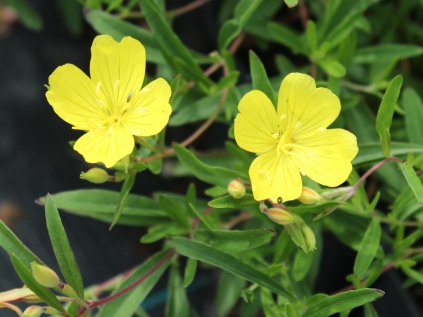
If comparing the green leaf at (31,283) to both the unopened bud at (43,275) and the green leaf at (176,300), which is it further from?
the green leaf at (176,300)

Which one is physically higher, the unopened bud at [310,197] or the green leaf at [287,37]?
the green leaf at [287,37]

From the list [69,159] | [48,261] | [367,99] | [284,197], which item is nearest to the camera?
[284,197]

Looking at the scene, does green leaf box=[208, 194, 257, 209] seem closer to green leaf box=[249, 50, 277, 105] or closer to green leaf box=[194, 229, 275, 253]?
green leaf box=[194, 229, 275, 253]

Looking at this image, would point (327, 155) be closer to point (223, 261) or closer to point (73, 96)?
point (223, 261)

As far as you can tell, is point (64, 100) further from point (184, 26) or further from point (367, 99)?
point (184, 26)

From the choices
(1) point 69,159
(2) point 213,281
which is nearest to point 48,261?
(1) point 69,159

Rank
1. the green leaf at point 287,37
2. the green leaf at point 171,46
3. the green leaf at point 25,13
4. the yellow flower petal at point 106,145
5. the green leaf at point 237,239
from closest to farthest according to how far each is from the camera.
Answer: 1. the yellow flower petal at point 106,145
2. the green leaf at point 237,239
3. the green leaf at point 171,46
4. the green leaf at point 287,37
5. the green leaf at point 25,13

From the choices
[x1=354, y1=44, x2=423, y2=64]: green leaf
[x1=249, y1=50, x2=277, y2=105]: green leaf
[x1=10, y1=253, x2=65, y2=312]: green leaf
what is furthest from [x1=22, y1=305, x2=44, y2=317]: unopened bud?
[x1=354, y1=44, x2=423, y2=64]: green leaf

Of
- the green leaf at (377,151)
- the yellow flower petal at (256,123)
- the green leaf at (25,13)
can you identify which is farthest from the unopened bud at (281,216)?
the green leaf at (25,13)
